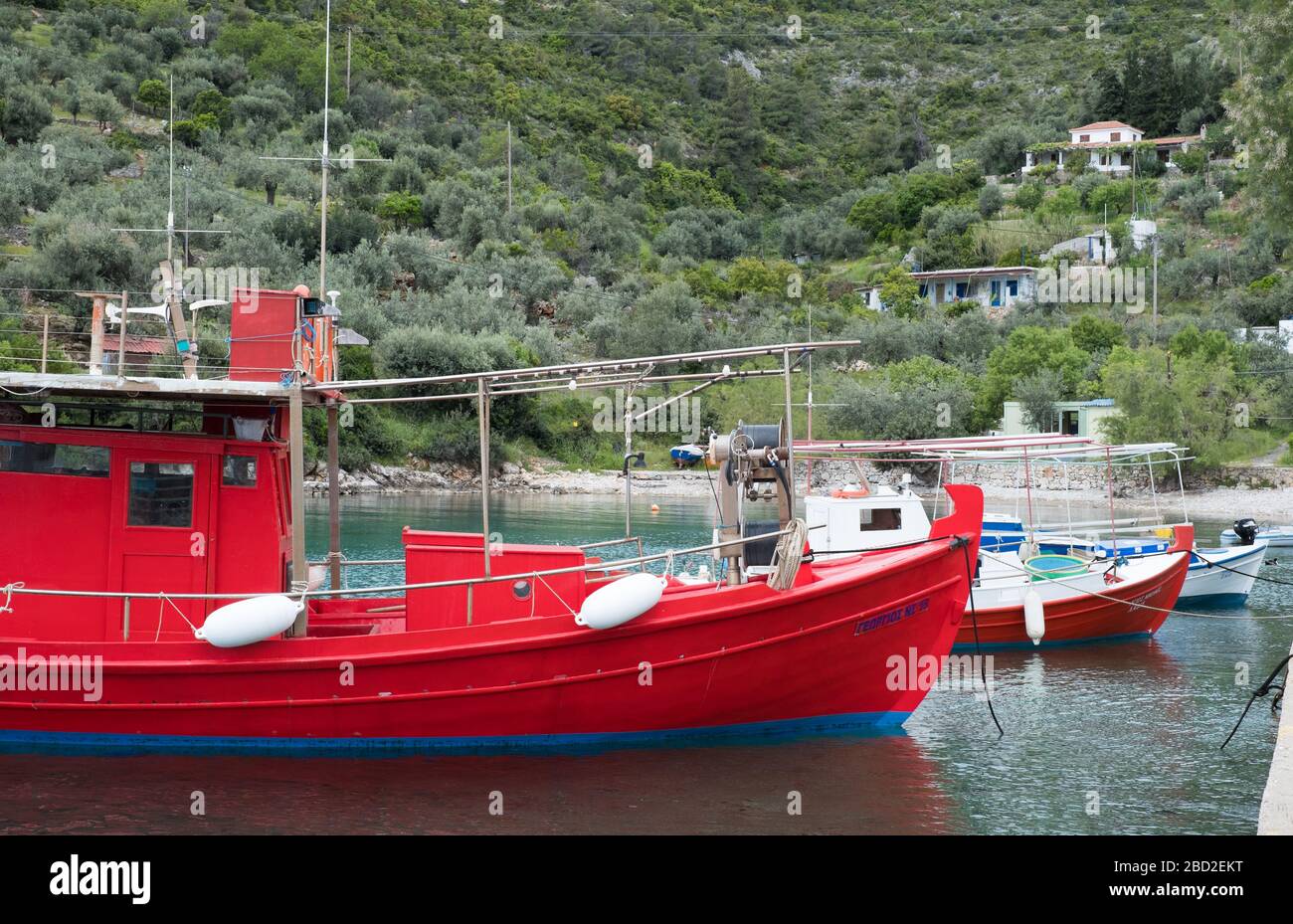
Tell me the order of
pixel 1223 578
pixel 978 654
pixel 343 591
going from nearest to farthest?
pixel 343 591
pixel 978 654
pixel 1223 578

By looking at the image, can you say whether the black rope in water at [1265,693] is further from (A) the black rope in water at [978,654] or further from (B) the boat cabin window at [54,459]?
(B) the boat cabin window at [54,459]

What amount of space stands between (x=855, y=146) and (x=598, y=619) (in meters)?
127

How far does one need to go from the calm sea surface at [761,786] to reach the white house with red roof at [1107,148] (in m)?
91.8

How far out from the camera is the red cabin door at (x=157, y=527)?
42.6 ft

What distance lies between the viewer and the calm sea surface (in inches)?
444

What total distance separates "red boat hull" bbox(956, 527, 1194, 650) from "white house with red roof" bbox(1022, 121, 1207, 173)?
276ft

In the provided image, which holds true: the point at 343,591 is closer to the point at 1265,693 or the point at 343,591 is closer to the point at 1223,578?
the point at 1265,693

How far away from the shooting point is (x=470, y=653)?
12.4 meters

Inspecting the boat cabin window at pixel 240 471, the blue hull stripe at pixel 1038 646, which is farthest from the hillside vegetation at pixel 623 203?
the blue hull stripe at pixel 1038 646

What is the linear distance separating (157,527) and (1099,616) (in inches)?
622

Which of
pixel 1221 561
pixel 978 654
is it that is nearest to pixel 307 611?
pixel 978 654

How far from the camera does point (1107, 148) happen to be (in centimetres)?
9975

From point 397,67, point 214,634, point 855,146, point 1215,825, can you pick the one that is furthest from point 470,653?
point 855,146

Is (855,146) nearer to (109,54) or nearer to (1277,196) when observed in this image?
(109,54)
